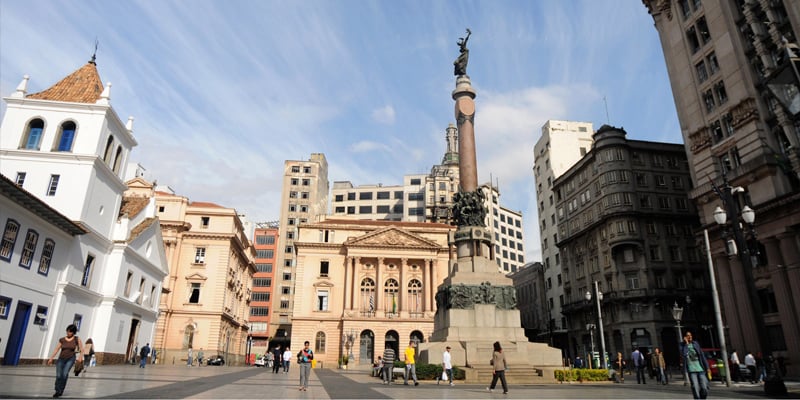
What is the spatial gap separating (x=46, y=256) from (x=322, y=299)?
126 ft

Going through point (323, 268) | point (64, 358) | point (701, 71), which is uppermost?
point (701, 71)

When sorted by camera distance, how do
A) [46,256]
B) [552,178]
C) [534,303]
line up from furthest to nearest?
[534,303]
[552,178]
[46,256]

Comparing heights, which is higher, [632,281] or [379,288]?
[379,288]

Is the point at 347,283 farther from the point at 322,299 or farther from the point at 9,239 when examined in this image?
the point at 9,239

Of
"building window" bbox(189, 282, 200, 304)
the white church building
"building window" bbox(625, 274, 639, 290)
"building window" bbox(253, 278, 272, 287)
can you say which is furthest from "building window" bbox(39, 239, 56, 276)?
"building window" bbox(253, 278, 272, 287)

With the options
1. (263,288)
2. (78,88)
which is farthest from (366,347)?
(78,88)

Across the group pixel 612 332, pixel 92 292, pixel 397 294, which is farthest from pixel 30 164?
pixel 612 332

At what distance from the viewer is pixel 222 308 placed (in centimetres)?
5328

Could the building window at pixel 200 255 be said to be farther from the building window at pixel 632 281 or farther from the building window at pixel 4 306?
the building window at pixel 632 281

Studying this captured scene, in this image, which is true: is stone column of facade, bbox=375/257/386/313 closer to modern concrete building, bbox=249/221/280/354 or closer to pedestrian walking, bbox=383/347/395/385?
modern concrete building, bbox=249/221/280/354

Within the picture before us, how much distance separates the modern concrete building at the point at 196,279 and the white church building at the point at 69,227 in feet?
54.9

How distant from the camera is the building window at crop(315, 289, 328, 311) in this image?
2367 inches

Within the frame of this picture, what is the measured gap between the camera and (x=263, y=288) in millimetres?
87188

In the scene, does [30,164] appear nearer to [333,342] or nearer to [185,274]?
[185,274]
